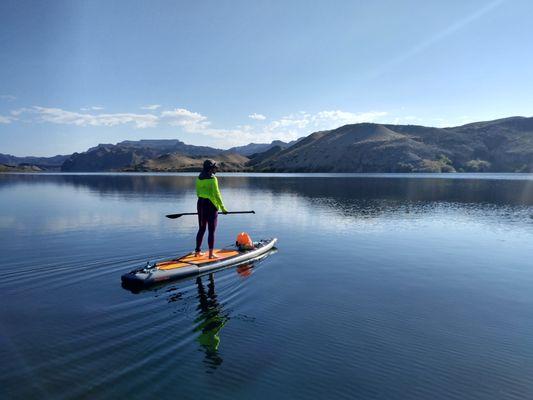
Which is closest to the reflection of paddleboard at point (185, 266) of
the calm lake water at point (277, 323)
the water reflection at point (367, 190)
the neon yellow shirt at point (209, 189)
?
the calm lake water at point (277, 323)

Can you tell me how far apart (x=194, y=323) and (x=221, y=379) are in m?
3.46

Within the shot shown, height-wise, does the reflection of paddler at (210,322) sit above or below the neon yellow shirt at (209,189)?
below

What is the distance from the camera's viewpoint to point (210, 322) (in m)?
12.2

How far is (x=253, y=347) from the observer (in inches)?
415

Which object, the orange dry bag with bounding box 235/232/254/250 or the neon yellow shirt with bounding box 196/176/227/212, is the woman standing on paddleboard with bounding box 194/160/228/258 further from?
the orange dry bag with bounding box 235/232/254/250

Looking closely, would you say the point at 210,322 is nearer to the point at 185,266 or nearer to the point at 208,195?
the point at 185,266

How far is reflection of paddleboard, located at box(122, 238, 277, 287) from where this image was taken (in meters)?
15.2

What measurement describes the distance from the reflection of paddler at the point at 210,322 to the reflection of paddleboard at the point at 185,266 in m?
1.17

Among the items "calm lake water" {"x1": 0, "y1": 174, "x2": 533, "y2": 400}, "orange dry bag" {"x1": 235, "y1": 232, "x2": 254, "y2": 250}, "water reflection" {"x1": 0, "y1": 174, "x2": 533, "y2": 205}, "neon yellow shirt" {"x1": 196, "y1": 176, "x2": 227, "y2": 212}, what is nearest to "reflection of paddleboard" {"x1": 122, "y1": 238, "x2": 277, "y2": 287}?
"orange dry bag" {"x1": 235, "y1": 232, "x2": 254, "y2": 250}

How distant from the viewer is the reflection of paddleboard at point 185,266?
599 inches

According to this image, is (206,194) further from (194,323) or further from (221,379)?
(221,379)

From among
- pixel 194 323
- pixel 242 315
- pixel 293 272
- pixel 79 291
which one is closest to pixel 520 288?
pixel 293 272

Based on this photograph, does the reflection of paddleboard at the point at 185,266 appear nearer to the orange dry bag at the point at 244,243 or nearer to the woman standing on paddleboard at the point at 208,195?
the orange dry bag at the point at 244,243

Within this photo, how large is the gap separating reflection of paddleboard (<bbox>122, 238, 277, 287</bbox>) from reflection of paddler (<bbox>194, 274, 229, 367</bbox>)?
1.17 m
